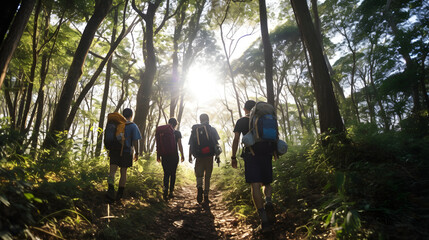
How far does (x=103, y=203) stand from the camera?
3.41 metres

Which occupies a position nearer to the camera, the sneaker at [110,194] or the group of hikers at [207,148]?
the group of hikers at [207,148]

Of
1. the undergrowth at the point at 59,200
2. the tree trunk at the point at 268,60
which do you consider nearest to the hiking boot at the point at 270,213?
the undergrowth at the point at 59,200

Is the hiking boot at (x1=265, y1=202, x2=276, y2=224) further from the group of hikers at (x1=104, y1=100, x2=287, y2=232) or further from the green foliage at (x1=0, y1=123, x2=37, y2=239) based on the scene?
the green foliage at (x1=0, y1=123, x2=37, y2=239)

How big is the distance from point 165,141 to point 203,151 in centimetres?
98

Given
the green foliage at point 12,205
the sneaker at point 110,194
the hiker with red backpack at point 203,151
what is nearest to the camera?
the green foliage at point 12,205

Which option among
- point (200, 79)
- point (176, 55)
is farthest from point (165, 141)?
point (200, 79)

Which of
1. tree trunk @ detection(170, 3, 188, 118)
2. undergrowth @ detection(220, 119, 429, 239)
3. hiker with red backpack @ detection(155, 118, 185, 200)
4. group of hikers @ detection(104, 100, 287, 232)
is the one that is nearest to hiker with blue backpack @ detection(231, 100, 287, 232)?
group of hikers @ detection(104, 100, 287, 232)

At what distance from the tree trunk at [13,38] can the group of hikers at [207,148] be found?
5.68 feet

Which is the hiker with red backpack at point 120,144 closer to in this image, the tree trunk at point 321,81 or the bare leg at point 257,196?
the bare leg at point 257,196

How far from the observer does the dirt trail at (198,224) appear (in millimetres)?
3146

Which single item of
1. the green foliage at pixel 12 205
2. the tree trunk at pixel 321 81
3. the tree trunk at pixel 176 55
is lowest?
the green foliage at pixel 12 205

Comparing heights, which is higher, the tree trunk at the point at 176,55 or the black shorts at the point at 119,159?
the tree trunk at the point at 176,55

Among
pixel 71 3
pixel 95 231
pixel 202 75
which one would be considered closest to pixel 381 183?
pixel 95 231

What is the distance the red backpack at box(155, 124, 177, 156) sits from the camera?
5.09 m
